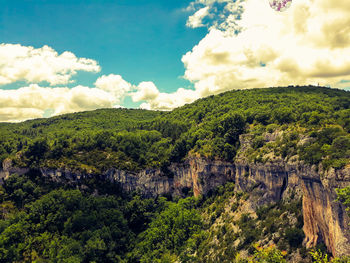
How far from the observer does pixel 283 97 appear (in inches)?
4562

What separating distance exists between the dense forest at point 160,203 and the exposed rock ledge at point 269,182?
81.1 inches

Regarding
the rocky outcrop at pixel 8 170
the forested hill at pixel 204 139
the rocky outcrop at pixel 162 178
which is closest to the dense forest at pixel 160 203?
the forested hill at pixel 204 139

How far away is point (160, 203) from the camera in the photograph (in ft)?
291

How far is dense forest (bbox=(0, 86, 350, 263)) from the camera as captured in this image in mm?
43047

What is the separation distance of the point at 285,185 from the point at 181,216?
93.2ft

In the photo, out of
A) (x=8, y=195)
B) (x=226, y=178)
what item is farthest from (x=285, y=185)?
(x=8, y=195)

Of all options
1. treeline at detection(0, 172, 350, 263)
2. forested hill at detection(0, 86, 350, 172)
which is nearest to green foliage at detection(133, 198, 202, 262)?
treeline at detection(0, 172, 350, 263)

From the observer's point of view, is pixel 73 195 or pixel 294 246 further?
pixel 73 195

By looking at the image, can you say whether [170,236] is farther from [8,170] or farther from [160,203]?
[8,170]

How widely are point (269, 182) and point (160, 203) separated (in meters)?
49.4

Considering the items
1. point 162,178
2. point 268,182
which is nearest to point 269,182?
point 268,182

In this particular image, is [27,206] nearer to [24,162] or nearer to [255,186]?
[24,162]

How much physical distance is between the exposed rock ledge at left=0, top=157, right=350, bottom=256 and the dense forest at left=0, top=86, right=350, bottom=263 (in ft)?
6.76

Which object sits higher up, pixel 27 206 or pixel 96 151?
pixel 96 151
